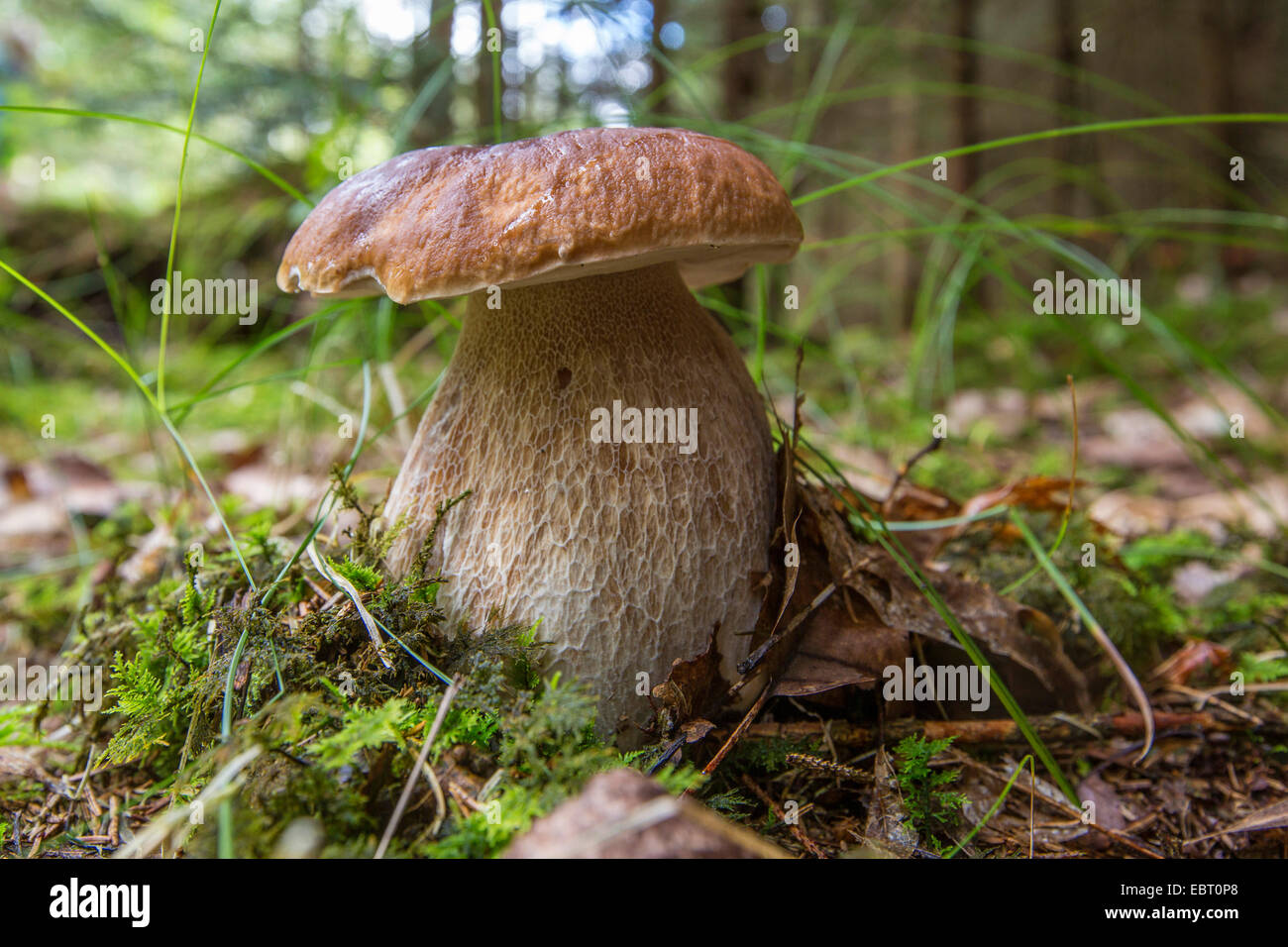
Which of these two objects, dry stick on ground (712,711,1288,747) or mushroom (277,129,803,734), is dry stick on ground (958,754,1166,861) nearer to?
dry stick on ground (712,711,1288,747)

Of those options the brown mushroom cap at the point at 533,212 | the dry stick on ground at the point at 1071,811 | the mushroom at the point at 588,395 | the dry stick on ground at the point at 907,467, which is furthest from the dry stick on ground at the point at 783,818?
the brown mushroom cap at the point at 533,212

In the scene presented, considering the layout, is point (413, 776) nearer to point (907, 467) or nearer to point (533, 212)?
point (533, 212)

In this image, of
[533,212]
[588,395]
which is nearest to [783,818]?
[588,395]

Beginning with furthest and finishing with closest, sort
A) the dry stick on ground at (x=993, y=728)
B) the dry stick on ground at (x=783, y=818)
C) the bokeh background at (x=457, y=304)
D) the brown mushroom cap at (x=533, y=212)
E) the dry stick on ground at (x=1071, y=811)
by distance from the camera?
the bokeh background at (x=457, y=304) → the dry stick on ground at (x=993, y=728) → the dry stick on ground at (x=1071, y=811) → the dry stick on ground at (x=783, y=818) → the brown mushroom cap at (x=533, y=212)

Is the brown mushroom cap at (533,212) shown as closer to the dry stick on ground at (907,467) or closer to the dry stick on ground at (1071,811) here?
the dry stick on ground at (907,467)

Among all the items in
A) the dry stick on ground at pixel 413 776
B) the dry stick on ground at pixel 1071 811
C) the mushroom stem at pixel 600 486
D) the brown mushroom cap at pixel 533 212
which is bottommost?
the dry stick on ground at pixel 1071 811
